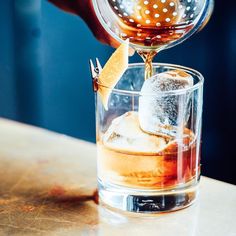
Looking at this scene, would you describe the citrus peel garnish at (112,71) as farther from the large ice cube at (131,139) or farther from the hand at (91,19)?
the hand at (91,19)

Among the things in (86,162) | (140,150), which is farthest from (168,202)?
(86,162)

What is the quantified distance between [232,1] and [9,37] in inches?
25.6

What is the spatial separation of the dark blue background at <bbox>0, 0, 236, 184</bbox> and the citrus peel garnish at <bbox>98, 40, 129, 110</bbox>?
98 cm

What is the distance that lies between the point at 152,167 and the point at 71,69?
108cm

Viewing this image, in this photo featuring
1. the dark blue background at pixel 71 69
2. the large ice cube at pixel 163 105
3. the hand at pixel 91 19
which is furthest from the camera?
the dark blue background at pixel 71 69

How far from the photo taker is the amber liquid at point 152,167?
0.79 metres

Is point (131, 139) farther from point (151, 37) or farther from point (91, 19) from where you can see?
point (91, 19)

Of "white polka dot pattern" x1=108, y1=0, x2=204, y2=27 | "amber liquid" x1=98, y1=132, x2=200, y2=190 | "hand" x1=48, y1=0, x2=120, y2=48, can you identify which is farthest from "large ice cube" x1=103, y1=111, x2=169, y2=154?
"hand" x1=48, y1=0, x2=120, y2=48

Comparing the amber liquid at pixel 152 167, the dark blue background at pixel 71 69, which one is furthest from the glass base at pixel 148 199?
the dark blue background at pixel 71 69

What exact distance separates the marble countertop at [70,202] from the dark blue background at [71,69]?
2.55 ft

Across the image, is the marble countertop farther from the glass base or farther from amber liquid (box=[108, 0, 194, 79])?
amber liquid (box=[108, 0, 194, 79])

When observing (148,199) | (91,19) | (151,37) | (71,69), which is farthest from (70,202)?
(71,69)

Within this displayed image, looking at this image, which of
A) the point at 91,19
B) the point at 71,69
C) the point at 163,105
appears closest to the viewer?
the point at 163,105

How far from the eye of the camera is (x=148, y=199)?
0.80 m
